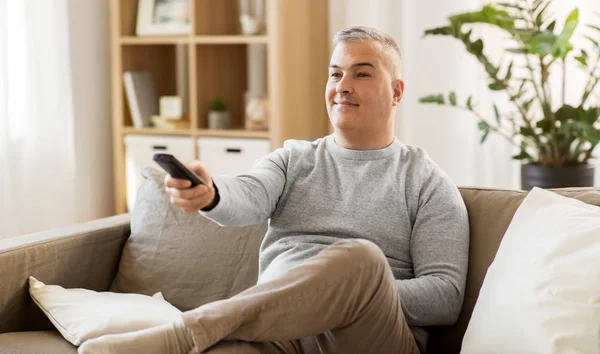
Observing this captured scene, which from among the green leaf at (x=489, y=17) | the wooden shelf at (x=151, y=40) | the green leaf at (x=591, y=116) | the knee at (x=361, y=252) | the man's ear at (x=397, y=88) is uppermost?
the green leaf at (x=489, y=17)

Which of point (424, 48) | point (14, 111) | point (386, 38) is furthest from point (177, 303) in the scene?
point (424, 48)

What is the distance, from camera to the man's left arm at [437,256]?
205cm

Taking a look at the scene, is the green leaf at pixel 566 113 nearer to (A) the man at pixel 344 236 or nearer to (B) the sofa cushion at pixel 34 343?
(A) the man at pixel 344 236

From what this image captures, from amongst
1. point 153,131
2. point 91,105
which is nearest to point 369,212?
point 153,131

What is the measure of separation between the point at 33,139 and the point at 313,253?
201cm

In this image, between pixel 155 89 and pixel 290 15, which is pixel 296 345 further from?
pixel 155 89

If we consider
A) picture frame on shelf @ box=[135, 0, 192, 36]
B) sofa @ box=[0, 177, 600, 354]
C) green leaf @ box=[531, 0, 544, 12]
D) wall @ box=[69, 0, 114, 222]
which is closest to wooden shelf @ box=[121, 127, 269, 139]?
wall @ box=[69, 0, 114, 222]

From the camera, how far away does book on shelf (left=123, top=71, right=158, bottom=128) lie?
412 cm

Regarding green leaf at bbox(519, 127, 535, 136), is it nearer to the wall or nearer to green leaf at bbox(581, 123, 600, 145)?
green leaf at bbox(581, 123, 600, 145)

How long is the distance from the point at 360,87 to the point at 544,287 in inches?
28.3

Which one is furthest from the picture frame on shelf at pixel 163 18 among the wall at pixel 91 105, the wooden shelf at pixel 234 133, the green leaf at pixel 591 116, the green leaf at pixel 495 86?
the green leaf at pixel 591 116

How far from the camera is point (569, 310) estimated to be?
1.81 m

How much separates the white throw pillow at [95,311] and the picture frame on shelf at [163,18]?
6.29ft

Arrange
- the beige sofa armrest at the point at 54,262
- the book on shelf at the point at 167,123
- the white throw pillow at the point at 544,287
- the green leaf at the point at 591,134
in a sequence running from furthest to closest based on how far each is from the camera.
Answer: the book on shelf at the point at 167,123
the green leaf at the point at 591,134
the beige sofa armrest at the point at 54,262
the white throw pillow at the point at 544,287
